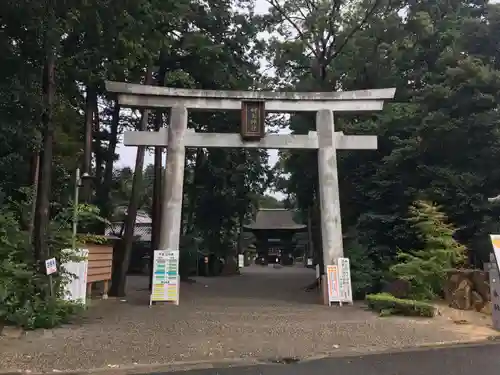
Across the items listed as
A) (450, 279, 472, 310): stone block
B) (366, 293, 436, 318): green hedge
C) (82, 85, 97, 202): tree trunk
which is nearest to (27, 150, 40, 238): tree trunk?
(82, 85, 97, 202): tree trunk

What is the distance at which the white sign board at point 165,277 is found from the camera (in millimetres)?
13586

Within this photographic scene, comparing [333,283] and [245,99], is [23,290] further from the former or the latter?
[245,99]

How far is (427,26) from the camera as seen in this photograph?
1994 cm

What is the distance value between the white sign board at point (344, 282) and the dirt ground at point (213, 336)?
1.17 m

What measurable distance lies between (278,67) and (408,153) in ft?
32.0

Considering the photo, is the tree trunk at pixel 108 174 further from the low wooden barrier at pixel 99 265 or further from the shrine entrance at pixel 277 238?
the shrine entrance at pixel 277 238

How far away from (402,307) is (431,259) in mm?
2381

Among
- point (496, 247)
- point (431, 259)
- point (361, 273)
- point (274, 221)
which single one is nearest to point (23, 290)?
point (496, 247)

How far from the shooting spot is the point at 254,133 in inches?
600

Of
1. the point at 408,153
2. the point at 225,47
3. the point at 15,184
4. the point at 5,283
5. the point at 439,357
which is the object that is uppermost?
the point at 225,47

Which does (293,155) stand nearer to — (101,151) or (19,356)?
(101,151)

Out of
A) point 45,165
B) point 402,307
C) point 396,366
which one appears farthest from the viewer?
point 402,307

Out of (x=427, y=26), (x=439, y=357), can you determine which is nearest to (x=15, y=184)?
(x=439, y=357)

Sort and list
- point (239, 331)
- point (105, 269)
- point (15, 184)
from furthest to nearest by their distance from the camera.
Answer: point (105, 269), point (15, 184), point (239, 331)
